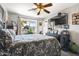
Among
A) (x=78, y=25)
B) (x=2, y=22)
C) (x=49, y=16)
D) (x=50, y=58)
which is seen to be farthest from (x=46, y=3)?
(x=50, y=58)

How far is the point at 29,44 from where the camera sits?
1.97 meters

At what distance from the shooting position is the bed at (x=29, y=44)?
6.26ft

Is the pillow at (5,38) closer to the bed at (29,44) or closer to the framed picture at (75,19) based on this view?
the bed at (29,44)

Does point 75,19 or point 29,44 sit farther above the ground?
point 75,19

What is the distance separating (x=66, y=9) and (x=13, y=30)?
3.40 ft

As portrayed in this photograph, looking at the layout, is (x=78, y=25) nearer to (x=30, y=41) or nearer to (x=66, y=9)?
(x=66, y=9)

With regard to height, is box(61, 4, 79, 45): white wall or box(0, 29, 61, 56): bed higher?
box(61, 4, 79, 45): white wall

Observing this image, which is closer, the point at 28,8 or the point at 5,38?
the point at 5,38

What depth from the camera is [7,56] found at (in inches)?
77.4

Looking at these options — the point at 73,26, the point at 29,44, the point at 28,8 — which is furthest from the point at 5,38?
the point at 73,26

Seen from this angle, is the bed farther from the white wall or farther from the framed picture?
the framed picture

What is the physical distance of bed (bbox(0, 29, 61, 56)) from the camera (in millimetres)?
1907

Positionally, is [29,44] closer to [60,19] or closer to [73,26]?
[60,19]

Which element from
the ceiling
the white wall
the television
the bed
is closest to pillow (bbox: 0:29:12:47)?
the bed
